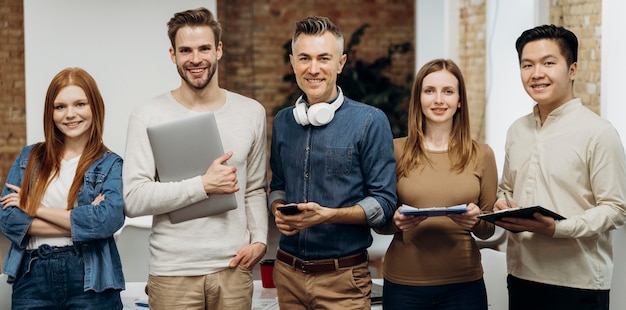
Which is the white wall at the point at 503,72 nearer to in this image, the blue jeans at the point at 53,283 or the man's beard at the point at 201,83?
the man's beard at the point at 201,83

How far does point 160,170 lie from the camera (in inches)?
114

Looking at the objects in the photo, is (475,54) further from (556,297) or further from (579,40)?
(556,297)

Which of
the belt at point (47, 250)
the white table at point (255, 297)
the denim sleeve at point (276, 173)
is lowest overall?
the white table at point (255, 297)

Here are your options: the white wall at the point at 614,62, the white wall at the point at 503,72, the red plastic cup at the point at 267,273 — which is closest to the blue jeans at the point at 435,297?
the red plastic cup at the point at 267,273

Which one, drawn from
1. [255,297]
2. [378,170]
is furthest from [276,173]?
[255,297]

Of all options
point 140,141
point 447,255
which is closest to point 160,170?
point 140,141

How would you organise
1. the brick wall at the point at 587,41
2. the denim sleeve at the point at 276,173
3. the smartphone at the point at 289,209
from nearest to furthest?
the smartphone at the point at 289,209 < the denim sleeve at the point at 276,173 < the brick wall at the point at 587,41

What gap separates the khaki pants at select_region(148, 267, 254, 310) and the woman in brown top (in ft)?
1.71

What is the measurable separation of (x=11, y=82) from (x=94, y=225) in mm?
6913

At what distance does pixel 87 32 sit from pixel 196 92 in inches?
127

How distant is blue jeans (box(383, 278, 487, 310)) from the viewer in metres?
Result: 2.91

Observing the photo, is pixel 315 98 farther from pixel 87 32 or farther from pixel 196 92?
pixel 87 32

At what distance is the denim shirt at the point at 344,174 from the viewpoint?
282 centimetres

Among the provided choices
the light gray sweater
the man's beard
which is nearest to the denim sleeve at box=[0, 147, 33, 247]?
the light gray sweater
